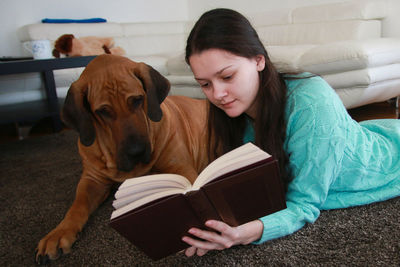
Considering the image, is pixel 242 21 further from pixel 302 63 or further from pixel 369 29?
pixel 369 29

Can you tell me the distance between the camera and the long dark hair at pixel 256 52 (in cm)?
100

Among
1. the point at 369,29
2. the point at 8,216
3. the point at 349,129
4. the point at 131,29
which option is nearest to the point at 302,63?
the point at 369,29

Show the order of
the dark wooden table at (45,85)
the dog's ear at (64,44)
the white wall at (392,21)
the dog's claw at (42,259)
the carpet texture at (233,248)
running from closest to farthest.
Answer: the carpet texture at (233,248) → the dog's claw at (42,259) → the dark wooden table at (45,85) → the dog's ear at (64,44) → the white wall at (392,21)

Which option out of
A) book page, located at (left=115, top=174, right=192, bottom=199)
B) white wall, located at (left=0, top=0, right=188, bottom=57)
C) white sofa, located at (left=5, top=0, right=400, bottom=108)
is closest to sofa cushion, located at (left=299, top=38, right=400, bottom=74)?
white sofa, located at (left=5, top=0, right=400, bottom=108)

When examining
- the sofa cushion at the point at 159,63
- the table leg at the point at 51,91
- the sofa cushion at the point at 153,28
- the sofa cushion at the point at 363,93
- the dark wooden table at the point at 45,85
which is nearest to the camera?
the sofa cushion at the point at 363,93

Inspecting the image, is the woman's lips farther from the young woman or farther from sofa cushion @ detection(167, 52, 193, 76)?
sofa cushion @ detection(167, 52, 193, 76)

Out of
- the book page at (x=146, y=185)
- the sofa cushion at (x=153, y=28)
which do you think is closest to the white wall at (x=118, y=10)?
the sofa cushion at (x=153, y=28)

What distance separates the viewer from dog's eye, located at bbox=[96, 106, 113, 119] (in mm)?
1311

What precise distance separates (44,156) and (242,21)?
1789mm

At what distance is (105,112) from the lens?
1324mm

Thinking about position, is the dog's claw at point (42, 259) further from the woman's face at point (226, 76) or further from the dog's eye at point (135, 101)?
the woman's face at point (226, 76)

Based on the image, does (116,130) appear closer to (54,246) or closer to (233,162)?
(54,246)

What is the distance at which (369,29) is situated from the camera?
3.39 m

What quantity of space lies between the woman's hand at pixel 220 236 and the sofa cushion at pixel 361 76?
176 centimetres
